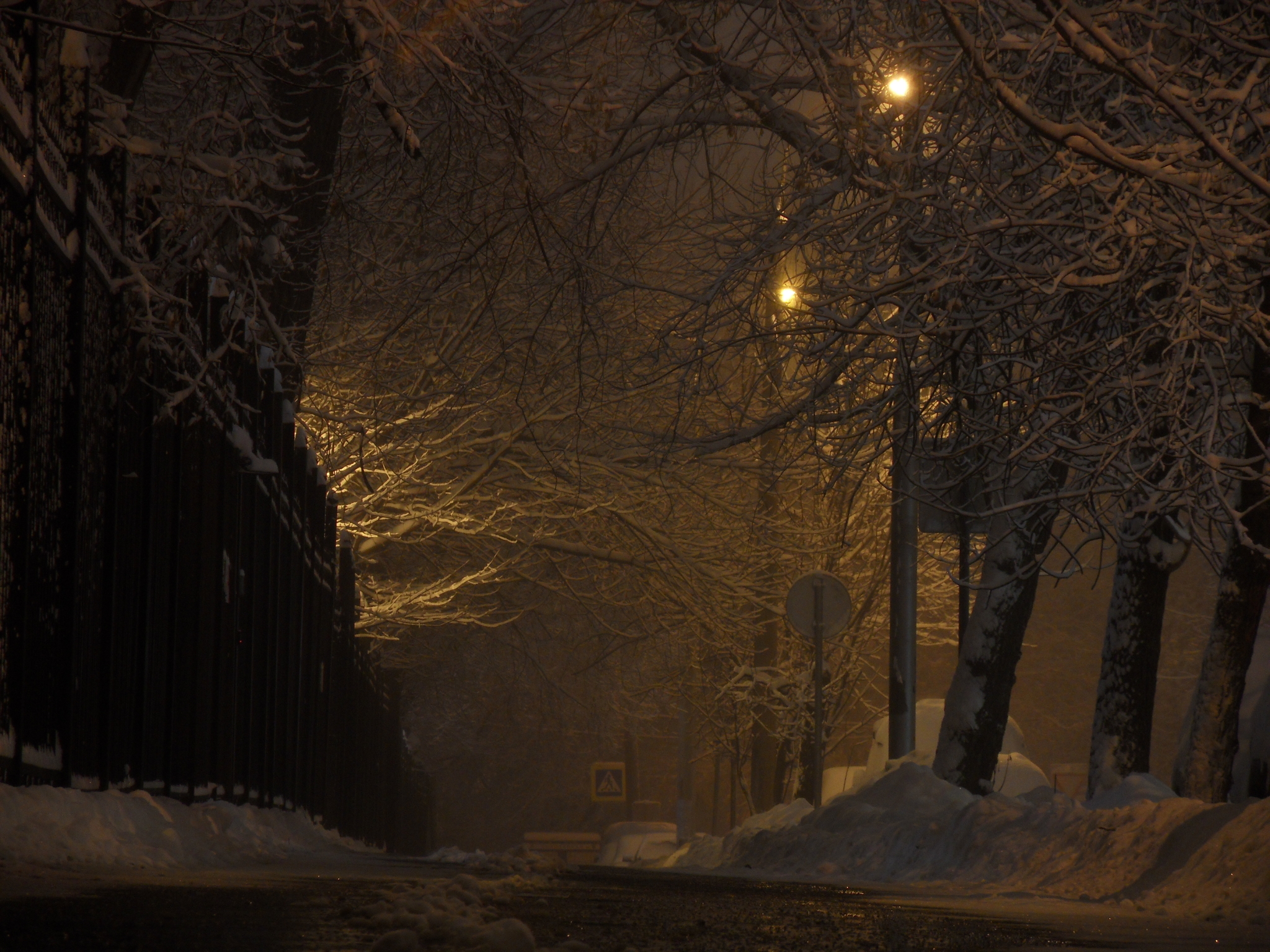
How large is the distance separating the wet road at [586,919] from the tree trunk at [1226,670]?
474cm

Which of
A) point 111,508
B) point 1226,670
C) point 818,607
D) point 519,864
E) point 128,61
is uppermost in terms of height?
point 128,61

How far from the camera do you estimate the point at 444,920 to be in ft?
12.9

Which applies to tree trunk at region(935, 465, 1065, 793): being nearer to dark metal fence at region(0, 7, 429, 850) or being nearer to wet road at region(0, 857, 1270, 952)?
dark metal fence at region(0, 7, 429, 850)

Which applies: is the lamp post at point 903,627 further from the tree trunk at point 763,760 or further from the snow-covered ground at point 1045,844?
the tree trunk at point 763,760

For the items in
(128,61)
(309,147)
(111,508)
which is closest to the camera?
(111,508)

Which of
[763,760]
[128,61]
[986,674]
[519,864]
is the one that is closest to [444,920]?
[519,864]

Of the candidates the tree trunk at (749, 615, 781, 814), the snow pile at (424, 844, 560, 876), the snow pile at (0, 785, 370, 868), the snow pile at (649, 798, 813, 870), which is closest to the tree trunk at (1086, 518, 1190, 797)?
the snow pile at (649, 798, 813, 870)

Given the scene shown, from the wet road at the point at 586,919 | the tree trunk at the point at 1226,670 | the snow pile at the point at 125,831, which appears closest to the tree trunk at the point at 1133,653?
the tree trunk at the point at 1226,670

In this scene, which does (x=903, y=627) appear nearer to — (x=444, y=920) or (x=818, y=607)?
(x=818, y=607)

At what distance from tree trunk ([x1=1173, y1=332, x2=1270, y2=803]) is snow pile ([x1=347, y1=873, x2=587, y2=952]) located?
763 cm

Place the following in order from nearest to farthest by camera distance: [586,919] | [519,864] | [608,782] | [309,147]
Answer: [586,919] → [519,864] → [309,147] → [608,782]

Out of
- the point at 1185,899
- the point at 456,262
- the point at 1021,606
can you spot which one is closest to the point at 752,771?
the point at 1021,606

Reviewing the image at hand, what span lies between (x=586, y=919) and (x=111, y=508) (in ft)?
8.69

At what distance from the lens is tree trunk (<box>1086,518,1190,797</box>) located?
509 inches
